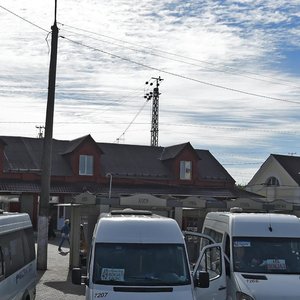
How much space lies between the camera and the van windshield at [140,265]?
30.2 ft

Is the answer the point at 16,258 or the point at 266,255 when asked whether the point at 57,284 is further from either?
the point at 266,255

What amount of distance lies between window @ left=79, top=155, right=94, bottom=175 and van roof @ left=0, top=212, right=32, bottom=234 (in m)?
33.4

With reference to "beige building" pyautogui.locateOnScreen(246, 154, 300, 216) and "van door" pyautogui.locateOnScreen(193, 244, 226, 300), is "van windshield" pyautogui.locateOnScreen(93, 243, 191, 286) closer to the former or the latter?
"van door" pyautogui.locateOnScreen(193, 244, 226, 300)

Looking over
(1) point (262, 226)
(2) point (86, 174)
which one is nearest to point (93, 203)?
(1) point (262, 226)

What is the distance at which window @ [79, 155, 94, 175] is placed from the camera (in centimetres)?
4544

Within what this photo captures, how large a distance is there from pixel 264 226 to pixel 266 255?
1.98ft

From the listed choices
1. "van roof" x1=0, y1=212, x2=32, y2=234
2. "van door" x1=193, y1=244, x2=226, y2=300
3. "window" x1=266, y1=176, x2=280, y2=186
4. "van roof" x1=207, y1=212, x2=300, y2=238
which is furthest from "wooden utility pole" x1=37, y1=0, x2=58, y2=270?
"window" x1=266, y1=176, x2=280, y2=186

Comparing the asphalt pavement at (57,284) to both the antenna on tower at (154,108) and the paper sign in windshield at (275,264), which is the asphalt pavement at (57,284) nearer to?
the paper sign in windshield at (275,264)

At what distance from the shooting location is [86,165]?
4559 cm

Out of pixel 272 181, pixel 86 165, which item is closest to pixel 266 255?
pixel 86 165

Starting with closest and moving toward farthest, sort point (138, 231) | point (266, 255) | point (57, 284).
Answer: point (138, 231)
point (266, 255)
point (57, 284)

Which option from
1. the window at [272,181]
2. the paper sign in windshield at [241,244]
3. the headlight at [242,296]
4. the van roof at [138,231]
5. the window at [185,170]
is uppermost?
the window at [185,170]

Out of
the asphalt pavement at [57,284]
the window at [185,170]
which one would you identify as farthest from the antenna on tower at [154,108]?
the asphalt pavement at [57,284]

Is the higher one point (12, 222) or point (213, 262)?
point (12, 222)
